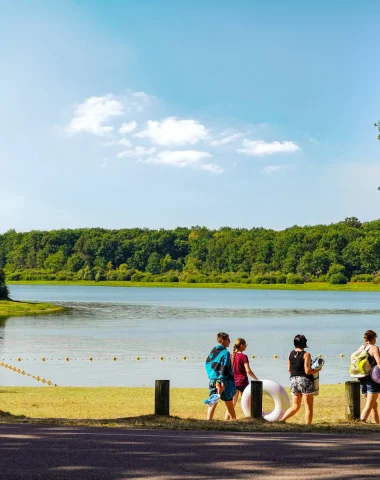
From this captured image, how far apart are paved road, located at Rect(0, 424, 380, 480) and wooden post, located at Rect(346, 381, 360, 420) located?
2352mm

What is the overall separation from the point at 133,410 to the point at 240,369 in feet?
18.3

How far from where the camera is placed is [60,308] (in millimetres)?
88500

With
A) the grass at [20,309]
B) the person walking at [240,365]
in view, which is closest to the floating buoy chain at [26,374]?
the person walking at [240,365]

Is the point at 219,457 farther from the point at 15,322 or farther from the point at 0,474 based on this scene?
the point at 15,322

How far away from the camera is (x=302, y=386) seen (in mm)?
13797

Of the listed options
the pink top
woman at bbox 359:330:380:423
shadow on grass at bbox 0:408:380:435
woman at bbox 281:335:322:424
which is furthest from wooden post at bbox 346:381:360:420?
the pink top

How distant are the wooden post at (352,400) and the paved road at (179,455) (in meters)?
2.35

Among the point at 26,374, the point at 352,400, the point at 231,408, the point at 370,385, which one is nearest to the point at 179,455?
the point at 231,408

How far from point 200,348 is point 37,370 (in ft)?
49.1

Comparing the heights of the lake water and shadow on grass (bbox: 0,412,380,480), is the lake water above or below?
below

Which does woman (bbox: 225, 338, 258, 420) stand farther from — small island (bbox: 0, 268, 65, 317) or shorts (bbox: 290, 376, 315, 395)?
small island (bbox: 0, 268, 65, 317)

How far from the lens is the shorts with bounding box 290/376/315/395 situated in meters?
13.8

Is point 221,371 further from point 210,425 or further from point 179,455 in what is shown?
point 179,455

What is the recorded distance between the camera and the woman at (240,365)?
1448 centimetres
